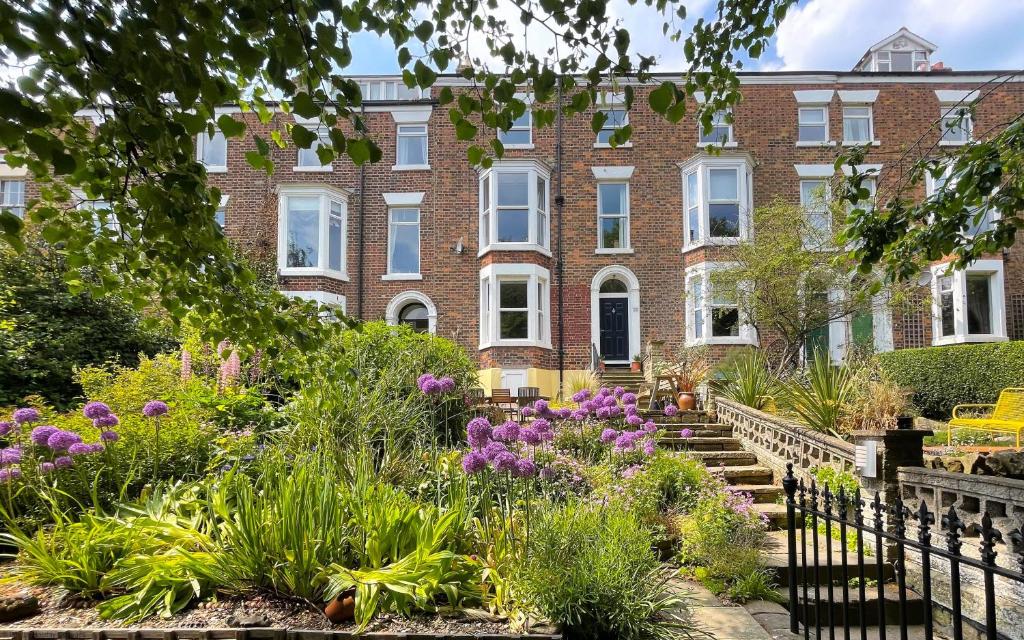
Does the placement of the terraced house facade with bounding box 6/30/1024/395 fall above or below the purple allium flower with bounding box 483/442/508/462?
above

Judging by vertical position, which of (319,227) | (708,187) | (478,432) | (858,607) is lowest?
(858,607)

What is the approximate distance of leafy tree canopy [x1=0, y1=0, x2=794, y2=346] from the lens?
1656mm

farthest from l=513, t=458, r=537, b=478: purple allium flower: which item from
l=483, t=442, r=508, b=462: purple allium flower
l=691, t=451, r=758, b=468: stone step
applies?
l=691, t=451, r=758, b=468: stone step

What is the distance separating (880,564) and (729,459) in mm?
5801

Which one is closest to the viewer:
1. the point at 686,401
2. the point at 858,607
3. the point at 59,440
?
the point at 59,440

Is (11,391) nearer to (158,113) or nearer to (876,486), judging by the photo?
(158,113)

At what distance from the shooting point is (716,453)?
336 inches

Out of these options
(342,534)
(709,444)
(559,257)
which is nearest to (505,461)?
(342,534)

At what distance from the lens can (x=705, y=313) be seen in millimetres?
15859

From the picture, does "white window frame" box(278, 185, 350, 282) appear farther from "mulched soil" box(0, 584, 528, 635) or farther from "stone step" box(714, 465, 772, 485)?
"mulched soil" box(0, 584, 528, 635)

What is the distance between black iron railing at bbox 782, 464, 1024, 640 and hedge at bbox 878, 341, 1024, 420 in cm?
967

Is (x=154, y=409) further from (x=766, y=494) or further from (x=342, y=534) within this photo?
(x=766, y=494)

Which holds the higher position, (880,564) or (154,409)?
(154,409)

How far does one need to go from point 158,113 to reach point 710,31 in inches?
108
